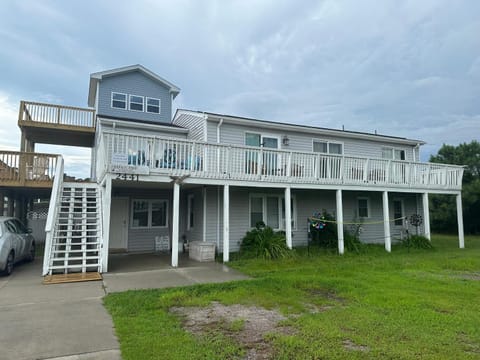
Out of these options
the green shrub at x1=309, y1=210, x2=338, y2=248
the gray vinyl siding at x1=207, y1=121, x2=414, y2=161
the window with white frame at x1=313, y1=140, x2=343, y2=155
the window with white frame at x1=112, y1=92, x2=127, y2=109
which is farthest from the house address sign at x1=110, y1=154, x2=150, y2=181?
the window with white frame at x1=112, y1=92, x2=127, y2=109

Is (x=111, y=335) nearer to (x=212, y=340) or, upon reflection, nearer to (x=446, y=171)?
(x=212, y=340)

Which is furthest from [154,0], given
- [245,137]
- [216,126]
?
[245,137]

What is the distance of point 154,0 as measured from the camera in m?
9.79

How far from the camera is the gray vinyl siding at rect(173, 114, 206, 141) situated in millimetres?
11598

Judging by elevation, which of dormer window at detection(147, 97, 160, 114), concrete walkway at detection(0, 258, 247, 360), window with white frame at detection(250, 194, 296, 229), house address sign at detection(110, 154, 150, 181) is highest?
dormer window at detection(147, 97, 160, 114)

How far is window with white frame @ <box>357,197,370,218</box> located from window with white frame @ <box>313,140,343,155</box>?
2532 mm

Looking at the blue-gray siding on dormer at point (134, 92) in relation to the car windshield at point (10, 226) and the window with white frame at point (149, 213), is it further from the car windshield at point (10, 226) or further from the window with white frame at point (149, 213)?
the car windshield at point (10, 226)

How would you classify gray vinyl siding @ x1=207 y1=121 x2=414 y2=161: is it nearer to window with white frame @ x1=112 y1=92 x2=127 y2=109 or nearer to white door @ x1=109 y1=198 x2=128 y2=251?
white door @ x1=109 y1=198 x2=128 y2=251

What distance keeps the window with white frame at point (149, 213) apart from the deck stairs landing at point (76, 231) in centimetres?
184

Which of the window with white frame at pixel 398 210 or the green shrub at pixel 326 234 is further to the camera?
the window with white frame at pixel 398 210

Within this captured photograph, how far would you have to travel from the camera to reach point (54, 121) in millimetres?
13445

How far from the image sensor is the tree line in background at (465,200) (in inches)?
780

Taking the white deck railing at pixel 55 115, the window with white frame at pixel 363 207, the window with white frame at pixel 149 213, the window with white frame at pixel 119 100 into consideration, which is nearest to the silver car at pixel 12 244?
the window with white frame at pixel 149 213

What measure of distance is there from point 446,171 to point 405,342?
12246mm
